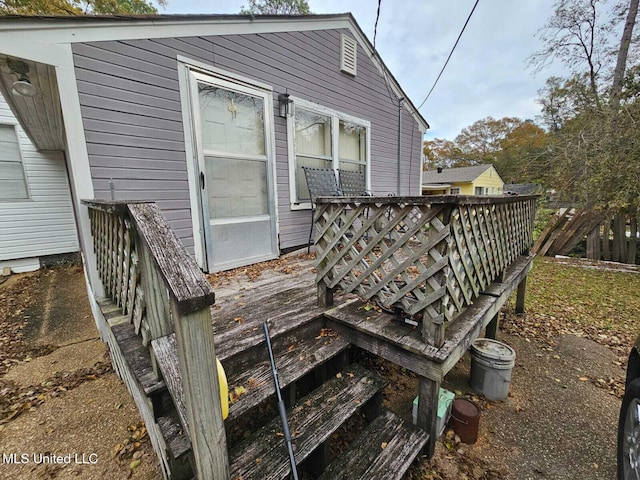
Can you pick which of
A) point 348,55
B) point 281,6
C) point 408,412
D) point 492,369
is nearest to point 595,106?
point 348,55

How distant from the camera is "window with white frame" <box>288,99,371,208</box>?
4.05 metres

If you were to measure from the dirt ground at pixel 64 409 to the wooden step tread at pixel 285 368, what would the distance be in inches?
29.8

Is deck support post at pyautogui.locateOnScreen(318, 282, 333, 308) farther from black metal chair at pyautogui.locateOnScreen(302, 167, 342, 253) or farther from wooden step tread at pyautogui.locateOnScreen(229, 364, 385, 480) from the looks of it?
black metal chair at pyautogui.locateOnScreen(302, 167, 342, 253)

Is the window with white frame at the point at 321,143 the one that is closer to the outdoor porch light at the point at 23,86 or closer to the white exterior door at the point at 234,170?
the white exterior door at the point at 234,170

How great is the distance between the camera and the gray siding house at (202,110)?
7.67ft

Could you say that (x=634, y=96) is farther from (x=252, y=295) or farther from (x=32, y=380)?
(x=32, y=380)

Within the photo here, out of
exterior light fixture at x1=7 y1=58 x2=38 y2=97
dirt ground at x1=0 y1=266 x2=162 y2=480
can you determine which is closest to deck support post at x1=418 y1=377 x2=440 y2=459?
dirt ground at x1=0 y1=266 x2=162 y2=480

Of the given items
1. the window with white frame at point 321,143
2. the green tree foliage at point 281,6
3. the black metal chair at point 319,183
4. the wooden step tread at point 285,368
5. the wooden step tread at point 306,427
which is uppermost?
the green tree foliage at point 281,6

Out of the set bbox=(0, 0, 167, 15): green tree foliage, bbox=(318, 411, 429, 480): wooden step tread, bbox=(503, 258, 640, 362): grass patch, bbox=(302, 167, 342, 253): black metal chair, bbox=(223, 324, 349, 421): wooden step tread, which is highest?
bbox=(0, 0, 167, 15): green tree foliage

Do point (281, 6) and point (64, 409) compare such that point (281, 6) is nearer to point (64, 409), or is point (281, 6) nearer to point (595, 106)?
point (595, 106)

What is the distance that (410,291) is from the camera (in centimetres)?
167

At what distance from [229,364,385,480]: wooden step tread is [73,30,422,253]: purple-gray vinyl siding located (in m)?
2.18

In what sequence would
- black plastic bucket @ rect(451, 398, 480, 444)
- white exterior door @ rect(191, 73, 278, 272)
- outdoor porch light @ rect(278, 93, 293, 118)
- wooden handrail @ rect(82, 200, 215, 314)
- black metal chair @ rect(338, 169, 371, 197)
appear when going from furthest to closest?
black metal chair @ rect(338, 169, 371, 197)
outdoor porch light @ rect(278, 93, 293, 118)
white exterior door @ rect(191, 73, 278, 272)
black plastic bucket @ rect(451, 398, 480, 444)
wooden handrail @ rect(82, 200, 215, 314)

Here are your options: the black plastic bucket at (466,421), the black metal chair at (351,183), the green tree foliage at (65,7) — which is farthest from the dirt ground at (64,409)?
the green tree foliage at (65,7)
